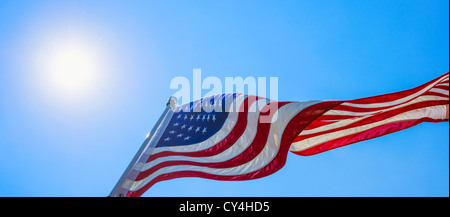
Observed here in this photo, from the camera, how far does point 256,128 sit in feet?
29.1

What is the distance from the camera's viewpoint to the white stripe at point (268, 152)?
852cm

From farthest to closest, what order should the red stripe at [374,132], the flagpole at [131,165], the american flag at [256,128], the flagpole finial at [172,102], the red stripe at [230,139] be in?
the red stripe at [374,132], the flagpole finial at [172,102], the red stripe at [230,139], the american flag at [256,128], the flagpole at [131,165]

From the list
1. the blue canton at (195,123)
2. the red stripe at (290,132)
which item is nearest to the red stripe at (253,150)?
the red stripe at (290,132)

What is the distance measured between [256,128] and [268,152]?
70cm

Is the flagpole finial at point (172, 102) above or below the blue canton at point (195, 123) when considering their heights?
above

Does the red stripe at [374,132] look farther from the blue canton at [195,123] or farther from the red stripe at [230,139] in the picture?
the blue canton at [195,123]

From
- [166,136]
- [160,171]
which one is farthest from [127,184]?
[166,136]

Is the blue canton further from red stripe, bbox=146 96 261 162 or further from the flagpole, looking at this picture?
the flagpole

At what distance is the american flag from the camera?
8422 millimetres

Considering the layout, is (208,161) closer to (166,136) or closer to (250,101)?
(166,136)

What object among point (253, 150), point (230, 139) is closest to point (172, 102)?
point (230, 139)

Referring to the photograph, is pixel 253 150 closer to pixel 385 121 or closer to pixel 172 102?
pixel 172 102

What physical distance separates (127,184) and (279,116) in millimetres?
3980

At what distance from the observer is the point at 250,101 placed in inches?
366
